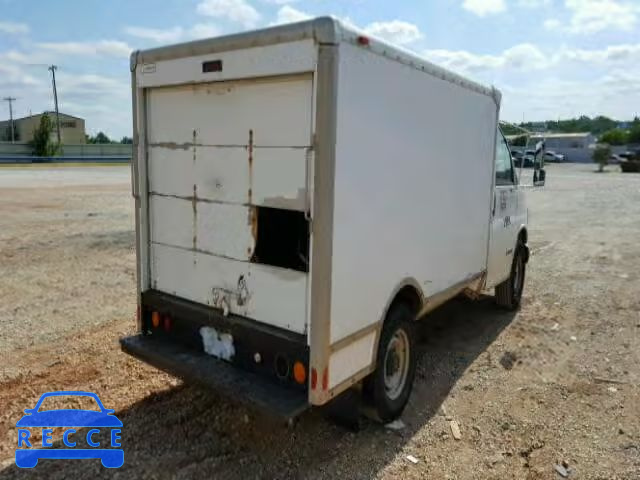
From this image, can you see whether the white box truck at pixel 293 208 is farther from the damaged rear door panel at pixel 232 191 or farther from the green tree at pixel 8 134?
the green tree at pixel 8 134

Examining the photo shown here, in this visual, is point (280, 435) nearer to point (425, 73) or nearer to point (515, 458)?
point (515, 458)

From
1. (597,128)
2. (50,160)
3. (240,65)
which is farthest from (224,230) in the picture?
(597,128)

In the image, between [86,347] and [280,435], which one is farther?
[86,347]

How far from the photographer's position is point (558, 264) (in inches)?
406

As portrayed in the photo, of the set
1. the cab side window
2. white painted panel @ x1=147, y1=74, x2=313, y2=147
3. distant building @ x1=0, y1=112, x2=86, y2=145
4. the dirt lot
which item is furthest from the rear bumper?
distant building @ x1=0, y1=112, x2=86, y2=145

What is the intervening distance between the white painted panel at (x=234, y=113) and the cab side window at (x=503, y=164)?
328 cm

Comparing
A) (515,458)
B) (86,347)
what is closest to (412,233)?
(515,458)

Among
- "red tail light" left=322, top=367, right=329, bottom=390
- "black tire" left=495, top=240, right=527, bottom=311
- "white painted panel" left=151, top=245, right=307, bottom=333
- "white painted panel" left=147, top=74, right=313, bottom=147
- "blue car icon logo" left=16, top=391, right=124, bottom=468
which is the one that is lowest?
"blue car icon logo" left=16, top=391, right=124, bottom=468

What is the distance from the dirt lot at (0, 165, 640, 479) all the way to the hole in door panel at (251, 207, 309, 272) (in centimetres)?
138

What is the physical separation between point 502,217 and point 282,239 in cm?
369

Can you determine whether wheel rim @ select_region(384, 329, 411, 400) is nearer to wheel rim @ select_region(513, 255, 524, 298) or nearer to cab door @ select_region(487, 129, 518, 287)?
cab door @ select_region(487, 129, 518, 287)

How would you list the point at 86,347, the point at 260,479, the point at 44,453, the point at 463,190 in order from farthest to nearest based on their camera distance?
the point at 86,347 → the point at 463,190 → the point at 44,453 → the point at 260,479

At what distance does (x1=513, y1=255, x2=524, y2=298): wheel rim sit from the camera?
730cm

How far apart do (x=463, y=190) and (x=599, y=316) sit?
11.4 ft
